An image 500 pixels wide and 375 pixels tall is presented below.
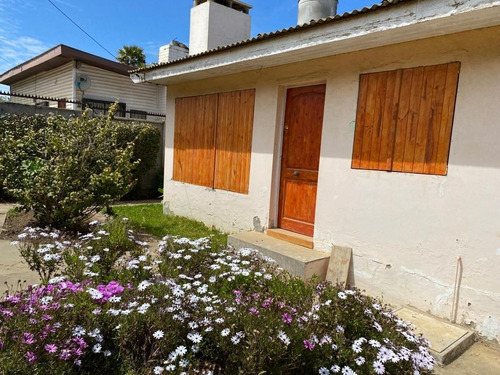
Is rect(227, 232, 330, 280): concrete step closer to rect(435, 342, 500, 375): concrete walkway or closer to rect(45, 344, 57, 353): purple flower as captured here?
rect(435, 342, 500, 375): concrete walkway

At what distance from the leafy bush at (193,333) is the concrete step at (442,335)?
57cm

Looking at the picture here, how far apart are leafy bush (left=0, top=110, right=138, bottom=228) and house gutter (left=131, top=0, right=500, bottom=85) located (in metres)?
2.25

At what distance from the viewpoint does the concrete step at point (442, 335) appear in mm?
3027

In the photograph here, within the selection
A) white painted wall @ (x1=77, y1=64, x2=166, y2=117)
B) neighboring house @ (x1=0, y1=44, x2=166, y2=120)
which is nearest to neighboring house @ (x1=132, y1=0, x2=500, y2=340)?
neighboring house @ (x1=0, y1=44, x2=166, y2=120)

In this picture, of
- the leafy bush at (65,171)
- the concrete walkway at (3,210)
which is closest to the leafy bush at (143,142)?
the concrete walkway at (3,210)

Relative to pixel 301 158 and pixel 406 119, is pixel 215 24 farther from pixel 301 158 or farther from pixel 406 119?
pixel 406 119

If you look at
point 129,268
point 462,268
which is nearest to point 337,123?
point 462,268

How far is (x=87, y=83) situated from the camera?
13.1 m

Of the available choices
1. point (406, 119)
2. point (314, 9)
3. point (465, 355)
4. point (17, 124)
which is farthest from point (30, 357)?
point (17, 124)

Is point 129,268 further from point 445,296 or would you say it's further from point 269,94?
point 269,94

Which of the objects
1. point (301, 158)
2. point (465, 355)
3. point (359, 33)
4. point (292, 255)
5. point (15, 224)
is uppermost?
point (359, 33)

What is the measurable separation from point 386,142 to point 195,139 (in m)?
4.26

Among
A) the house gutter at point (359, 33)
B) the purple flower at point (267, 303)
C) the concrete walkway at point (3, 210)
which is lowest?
the concrete walkway at point (3, 210)

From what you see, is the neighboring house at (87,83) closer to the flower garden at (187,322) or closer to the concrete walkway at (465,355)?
the concrete walkway at (465,355)
